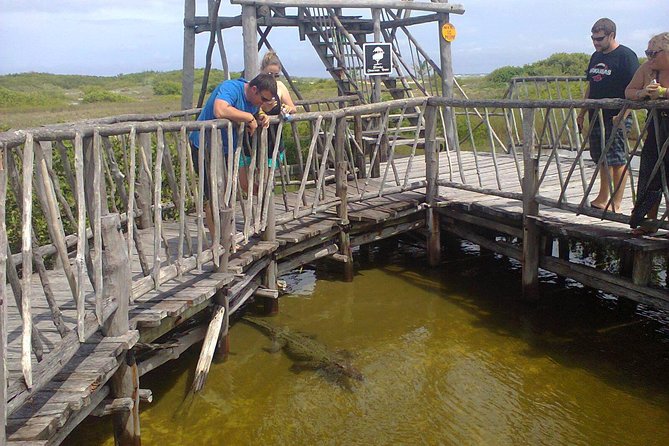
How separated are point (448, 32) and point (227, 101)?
6921mm

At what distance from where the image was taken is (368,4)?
10.7 meters

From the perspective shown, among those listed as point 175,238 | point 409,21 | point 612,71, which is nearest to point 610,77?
point 612,71

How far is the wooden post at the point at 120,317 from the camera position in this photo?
159 inches

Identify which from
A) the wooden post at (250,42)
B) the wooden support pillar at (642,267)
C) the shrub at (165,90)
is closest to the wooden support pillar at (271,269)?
the wooden post at (250,42)

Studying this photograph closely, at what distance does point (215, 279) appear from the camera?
555 cm

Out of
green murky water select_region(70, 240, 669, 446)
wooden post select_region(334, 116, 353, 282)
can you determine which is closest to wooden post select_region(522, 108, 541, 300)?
green murky water select_region(70, 240, 669, 446)

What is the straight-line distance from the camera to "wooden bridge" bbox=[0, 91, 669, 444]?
3541mm

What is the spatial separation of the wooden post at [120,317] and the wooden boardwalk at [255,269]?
0.09 metres

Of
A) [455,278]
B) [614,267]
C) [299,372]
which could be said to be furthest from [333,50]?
[299,372]

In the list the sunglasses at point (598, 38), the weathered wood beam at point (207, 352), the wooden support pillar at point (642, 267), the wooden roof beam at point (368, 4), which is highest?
the wooden roof beam at point (368, 4)

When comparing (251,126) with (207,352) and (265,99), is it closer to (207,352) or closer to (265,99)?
(265,99)

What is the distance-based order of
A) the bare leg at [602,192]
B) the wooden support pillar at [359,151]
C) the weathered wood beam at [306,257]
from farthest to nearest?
1. the wooden support pillar at [359,151]
2. the weathered wood beam at [306,257]
3. the bare leg at [602,192]

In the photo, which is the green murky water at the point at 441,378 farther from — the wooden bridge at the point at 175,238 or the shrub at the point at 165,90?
the shrub at the point at 165,90

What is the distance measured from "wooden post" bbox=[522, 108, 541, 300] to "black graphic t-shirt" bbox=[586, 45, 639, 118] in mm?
698
